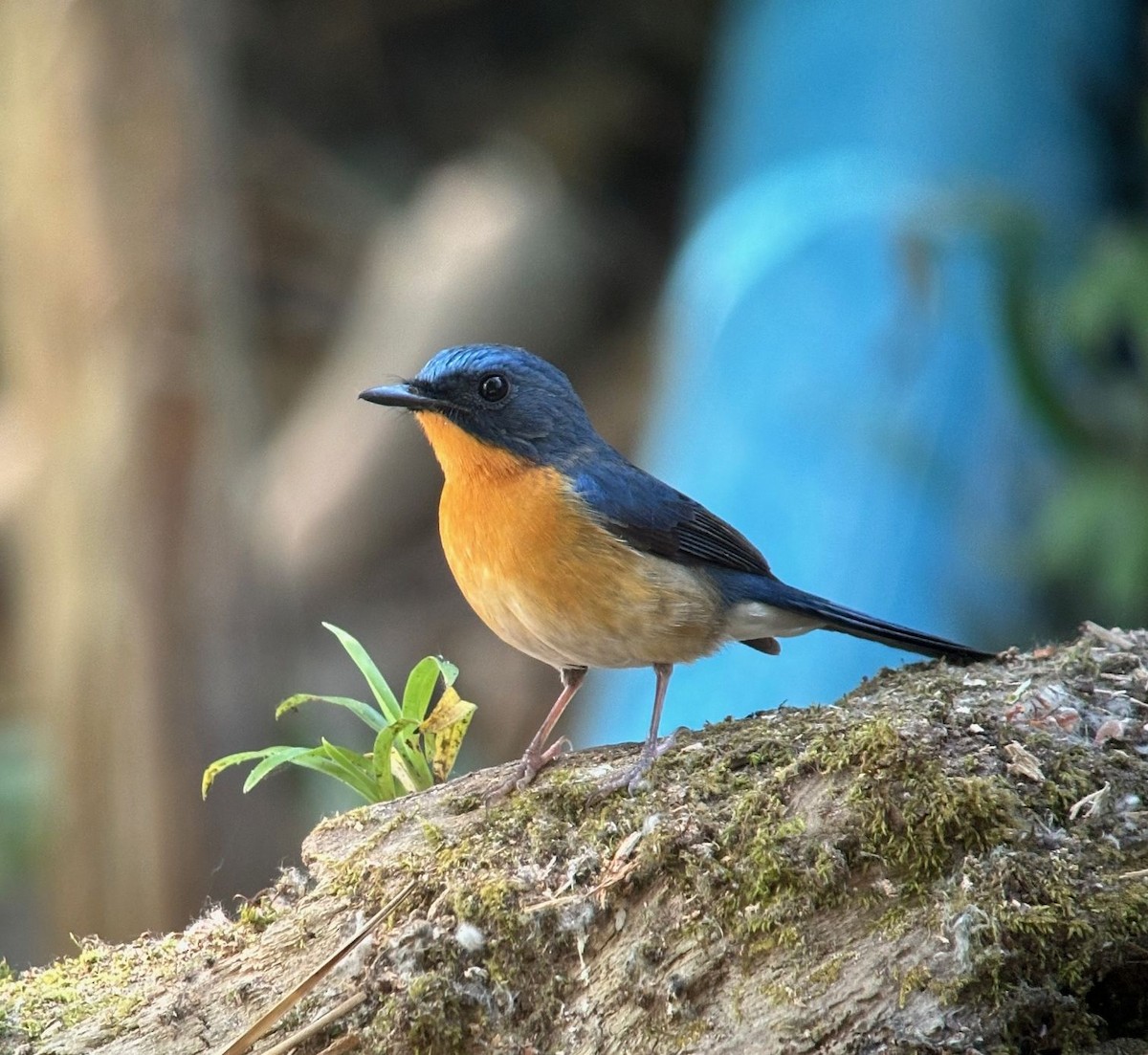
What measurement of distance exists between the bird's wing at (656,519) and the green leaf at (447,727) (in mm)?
634

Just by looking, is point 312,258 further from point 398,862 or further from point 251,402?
point 398,862

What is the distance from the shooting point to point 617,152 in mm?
11477

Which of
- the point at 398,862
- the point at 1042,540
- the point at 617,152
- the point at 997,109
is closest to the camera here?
the point at 398,862

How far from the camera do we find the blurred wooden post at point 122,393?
22.9 feet

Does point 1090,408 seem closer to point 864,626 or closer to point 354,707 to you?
point 864,626

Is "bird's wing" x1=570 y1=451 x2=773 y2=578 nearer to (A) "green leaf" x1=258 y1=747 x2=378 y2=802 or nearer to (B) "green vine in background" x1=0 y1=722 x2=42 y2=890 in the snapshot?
(A) "green leaf" x1=258 y1=747 x2=378 y2=802

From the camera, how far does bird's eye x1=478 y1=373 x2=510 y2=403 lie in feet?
12.6

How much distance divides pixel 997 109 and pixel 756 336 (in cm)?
190

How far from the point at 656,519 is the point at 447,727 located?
82 cm

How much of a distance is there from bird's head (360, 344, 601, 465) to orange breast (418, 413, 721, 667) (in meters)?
0.03

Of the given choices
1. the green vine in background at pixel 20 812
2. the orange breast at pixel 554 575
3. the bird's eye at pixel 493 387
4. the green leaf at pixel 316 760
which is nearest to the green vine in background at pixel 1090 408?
the orange breast at pixel 554 575

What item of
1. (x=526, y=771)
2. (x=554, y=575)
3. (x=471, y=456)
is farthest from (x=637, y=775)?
(x=471, y=456)

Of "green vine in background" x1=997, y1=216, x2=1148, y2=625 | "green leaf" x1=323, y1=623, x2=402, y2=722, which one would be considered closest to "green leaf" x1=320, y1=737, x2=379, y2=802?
"green leaf" x1=323, y1=623, x2=402, y2=722

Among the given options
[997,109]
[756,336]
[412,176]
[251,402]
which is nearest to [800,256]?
[756,336]
